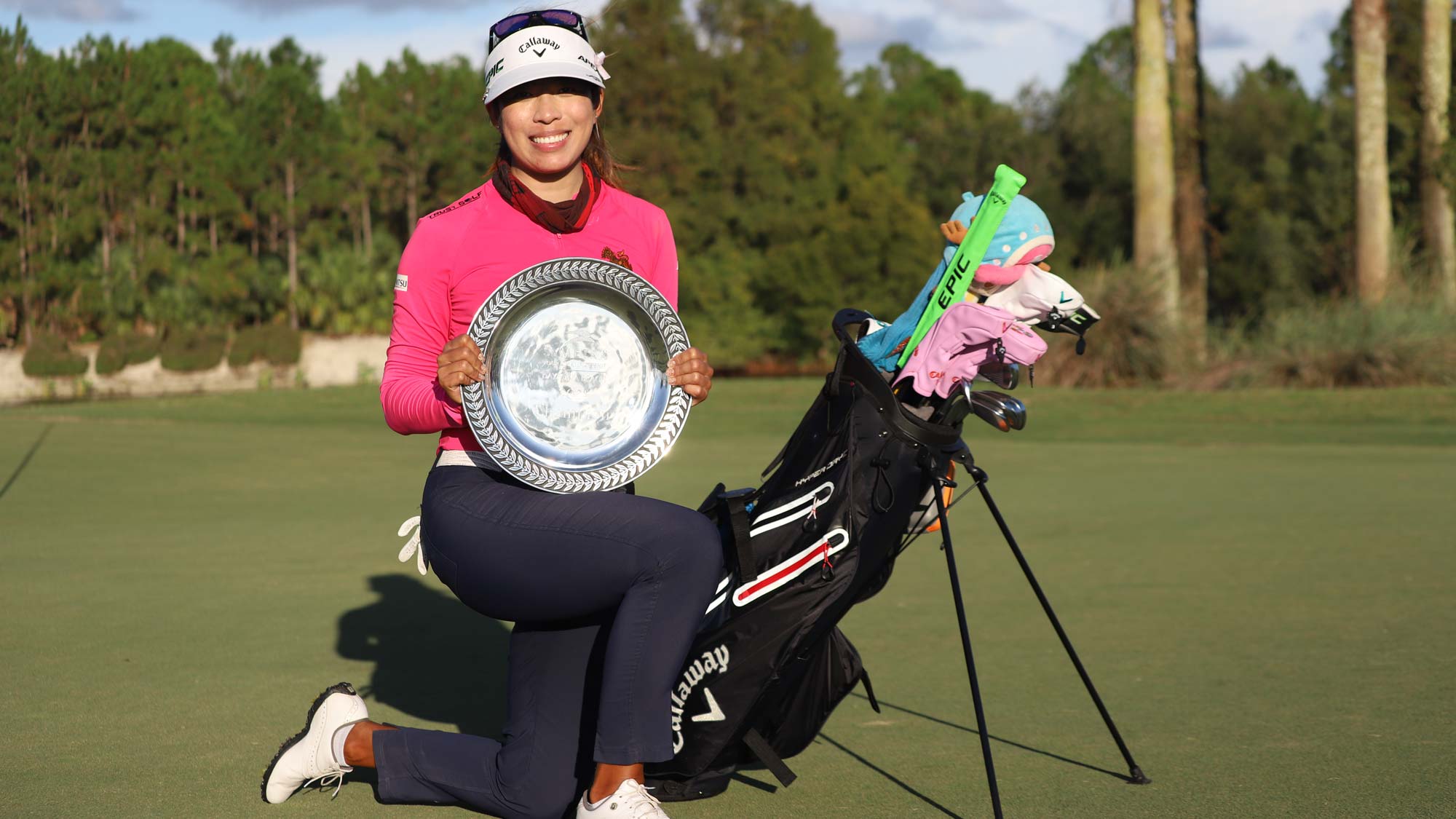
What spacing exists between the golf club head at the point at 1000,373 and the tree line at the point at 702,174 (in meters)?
20.6

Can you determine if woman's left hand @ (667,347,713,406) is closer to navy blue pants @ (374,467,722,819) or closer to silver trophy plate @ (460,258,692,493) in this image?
silver trophy plate @ (460,258,692,493)

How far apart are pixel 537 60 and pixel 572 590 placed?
121cm

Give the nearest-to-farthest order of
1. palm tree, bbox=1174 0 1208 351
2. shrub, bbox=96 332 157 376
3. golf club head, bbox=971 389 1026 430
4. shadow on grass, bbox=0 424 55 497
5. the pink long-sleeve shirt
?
golf club head, bbox=971 389 1026 430
the pink long-sleeve shirt
shadow on grass, bbox=0 424 55 497
palm tree, bbox=1174 0 1208 351
shrub, bbox=96 332 157 376

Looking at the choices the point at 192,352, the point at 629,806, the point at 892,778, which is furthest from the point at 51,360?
the point at 629,806

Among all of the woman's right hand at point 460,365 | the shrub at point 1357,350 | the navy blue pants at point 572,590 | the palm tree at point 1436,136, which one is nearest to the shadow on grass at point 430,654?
the navy blue pants at point 572,590

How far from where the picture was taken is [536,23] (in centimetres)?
328

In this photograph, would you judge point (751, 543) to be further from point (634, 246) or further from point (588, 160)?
point (588, 160)

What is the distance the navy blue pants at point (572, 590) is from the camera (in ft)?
9.73

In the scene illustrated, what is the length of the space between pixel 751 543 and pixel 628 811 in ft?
2.10

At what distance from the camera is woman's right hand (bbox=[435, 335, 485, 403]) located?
290 cm

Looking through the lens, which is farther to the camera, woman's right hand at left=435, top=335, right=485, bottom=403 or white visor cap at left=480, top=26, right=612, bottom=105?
white visor cap at left=480, top=26, right=612, bottom=105

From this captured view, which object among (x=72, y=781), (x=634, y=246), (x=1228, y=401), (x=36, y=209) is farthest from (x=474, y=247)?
(x=36, y=209)

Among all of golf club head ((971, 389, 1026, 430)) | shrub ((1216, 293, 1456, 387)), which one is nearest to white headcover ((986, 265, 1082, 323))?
golf club head ((971, 389, 1026, 430))

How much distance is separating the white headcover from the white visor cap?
1.08 m
